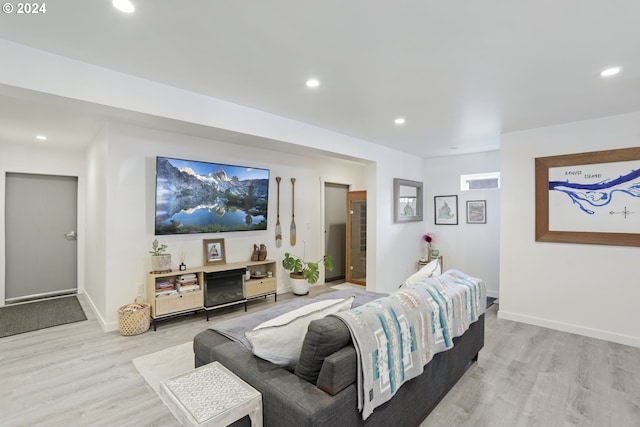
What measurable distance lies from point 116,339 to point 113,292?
543 millimetres

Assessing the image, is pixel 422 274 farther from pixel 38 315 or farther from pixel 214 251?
pixel 38 315

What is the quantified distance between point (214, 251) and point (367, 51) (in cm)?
324

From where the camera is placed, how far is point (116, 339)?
11.0 ft

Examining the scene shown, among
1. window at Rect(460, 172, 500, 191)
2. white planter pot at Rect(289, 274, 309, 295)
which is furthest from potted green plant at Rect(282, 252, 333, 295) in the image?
window at Rect(460, 172, 500, 191)

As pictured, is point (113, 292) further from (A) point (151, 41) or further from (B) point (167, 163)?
(A) point (151, 41)

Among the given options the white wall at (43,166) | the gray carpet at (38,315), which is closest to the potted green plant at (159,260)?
the gray carpet at (38,315)

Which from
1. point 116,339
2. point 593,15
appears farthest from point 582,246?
point 116,339

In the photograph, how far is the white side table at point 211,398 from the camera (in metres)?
1.25

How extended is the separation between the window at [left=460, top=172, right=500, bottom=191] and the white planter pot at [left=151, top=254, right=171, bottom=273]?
5010 millimetres

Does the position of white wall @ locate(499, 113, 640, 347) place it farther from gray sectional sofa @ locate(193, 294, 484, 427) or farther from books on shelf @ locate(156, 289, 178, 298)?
books on shelf @ locate(156, 289, 178, 298)

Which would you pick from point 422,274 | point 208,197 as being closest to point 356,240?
point 208,197

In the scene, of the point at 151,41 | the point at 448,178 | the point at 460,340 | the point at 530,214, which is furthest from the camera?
the point at 448,178

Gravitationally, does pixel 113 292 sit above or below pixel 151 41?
below

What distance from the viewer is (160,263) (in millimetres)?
3656
